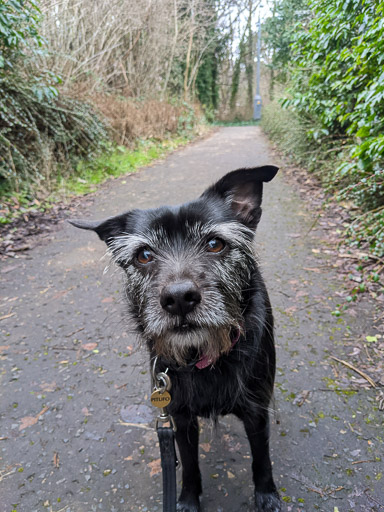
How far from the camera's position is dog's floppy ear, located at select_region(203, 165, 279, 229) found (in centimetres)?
189

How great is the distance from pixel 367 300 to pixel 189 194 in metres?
5.05

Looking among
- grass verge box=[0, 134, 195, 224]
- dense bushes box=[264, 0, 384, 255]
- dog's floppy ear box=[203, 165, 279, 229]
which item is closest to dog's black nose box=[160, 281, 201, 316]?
dog's floppy ear box=[203, 165, 279, 229]

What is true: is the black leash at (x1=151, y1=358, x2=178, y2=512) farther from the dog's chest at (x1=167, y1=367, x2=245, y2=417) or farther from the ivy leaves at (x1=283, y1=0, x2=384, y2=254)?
the ivy leaves at (x1=283, y1=0, x2=384, y2=254)

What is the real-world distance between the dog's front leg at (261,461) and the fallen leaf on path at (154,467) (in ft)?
2.05

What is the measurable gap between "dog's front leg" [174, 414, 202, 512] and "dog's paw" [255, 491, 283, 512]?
35 centimetres

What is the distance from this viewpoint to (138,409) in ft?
8.69

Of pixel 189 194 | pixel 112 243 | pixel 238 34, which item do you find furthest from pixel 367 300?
pixel 238 34

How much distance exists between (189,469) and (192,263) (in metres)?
1.21

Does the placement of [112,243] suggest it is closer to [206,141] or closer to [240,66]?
[206,141]

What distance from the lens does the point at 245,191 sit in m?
2.02

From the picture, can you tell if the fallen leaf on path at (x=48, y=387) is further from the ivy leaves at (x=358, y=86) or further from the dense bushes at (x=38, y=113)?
the dense bushes at (x=38, y=113)

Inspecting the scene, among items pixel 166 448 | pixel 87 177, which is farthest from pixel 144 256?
pixel 87 177

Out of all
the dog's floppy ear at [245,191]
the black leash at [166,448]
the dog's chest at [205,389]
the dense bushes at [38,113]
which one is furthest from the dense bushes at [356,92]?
the dense bushes at [38,113]

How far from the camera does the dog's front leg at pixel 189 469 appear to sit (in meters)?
1.92
